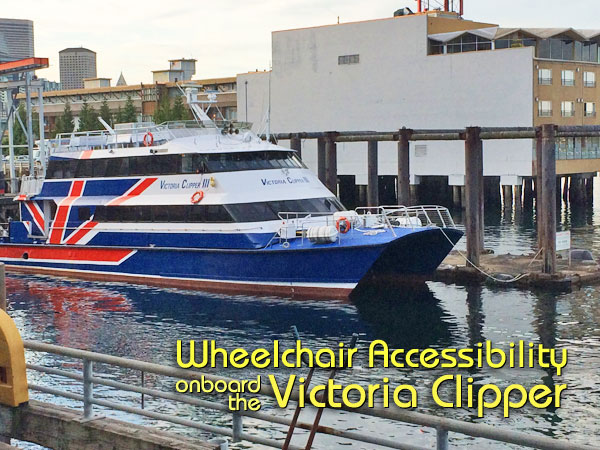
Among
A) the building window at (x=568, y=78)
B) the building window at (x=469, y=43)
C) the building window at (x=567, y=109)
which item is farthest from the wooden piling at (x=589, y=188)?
the building window at (x=469, y=43)

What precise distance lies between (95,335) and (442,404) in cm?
1111

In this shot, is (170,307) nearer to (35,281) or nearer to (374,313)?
(374,313)

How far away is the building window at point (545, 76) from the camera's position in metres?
61.7

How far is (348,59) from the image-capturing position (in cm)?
6956

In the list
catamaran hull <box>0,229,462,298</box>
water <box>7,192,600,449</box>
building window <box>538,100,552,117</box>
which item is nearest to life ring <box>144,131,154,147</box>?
catamaran hull <box>0,229,462,298</box>

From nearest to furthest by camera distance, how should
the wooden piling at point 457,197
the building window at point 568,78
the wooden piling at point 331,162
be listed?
the wooden piling at point 331,162 < the building window at point 568,78 < the wooden piling at point 457,197

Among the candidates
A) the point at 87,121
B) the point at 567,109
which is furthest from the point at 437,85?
the point at 87,121

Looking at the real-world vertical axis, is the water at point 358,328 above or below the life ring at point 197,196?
below

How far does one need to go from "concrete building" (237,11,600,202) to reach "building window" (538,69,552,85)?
71mm

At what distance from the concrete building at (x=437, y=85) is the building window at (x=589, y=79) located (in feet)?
0.24

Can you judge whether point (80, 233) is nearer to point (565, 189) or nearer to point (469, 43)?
point (469, 43)

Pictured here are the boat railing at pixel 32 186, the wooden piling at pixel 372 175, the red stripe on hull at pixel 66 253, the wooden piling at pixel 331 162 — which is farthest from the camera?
the wooden piling at pixel 372 175

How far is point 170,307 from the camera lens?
28219 mm

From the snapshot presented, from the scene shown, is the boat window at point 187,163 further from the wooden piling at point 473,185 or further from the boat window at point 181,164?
the wooden piling at point 473,185
